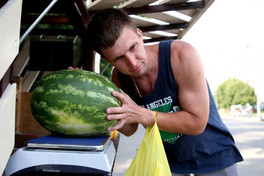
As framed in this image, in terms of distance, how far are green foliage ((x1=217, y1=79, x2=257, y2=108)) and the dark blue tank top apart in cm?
7237

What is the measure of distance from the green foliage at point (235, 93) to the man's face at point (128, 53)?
72.8 meters

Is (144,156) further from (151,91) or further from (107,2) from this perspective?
(107,2)

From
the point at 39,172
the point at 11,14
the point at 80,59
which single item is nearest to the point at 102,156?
the point at 39,172

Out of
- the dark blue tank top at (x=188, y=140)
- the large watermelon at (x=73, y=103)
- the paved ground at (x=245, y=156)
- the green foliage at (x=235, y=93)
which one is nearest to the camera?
the large watermelon at (x=73, y=103)

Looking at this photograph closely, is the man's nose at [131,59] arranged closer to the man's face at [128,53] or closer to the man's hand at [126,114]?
the man's face at [128,53]

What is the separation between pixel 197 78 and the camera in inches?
57.6

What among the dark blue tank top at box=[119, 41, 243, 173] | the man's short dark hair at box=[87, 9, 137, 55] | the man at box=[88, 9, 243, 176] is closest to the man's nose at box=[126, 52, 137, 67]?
the man at box=[88, 9, 243, 176]

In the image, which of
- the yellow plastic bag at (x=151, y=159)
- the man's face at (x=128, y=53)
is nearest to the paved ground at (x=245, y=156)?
the yellow plastic bag at (x=151, y=159)

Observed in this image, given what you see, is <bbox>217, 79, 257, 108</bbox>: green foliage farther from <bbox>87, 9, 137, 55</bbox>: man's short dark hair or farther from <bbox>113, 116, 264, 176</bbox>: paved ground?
<bbox>87, 9, 137, 55</bbox>: man's short dark hair

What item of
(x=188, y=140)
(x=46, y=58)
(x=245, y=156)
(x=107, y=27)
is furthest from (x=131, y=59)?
(x=46, y=58)

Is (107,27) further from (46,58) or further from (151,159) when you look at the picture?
(46,58)

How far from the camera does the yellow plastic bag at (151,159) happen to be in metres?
1.20

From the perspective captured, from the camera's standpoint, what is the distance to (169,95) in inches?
62.5

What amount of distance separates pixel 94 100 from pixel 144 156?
1.46 ft
